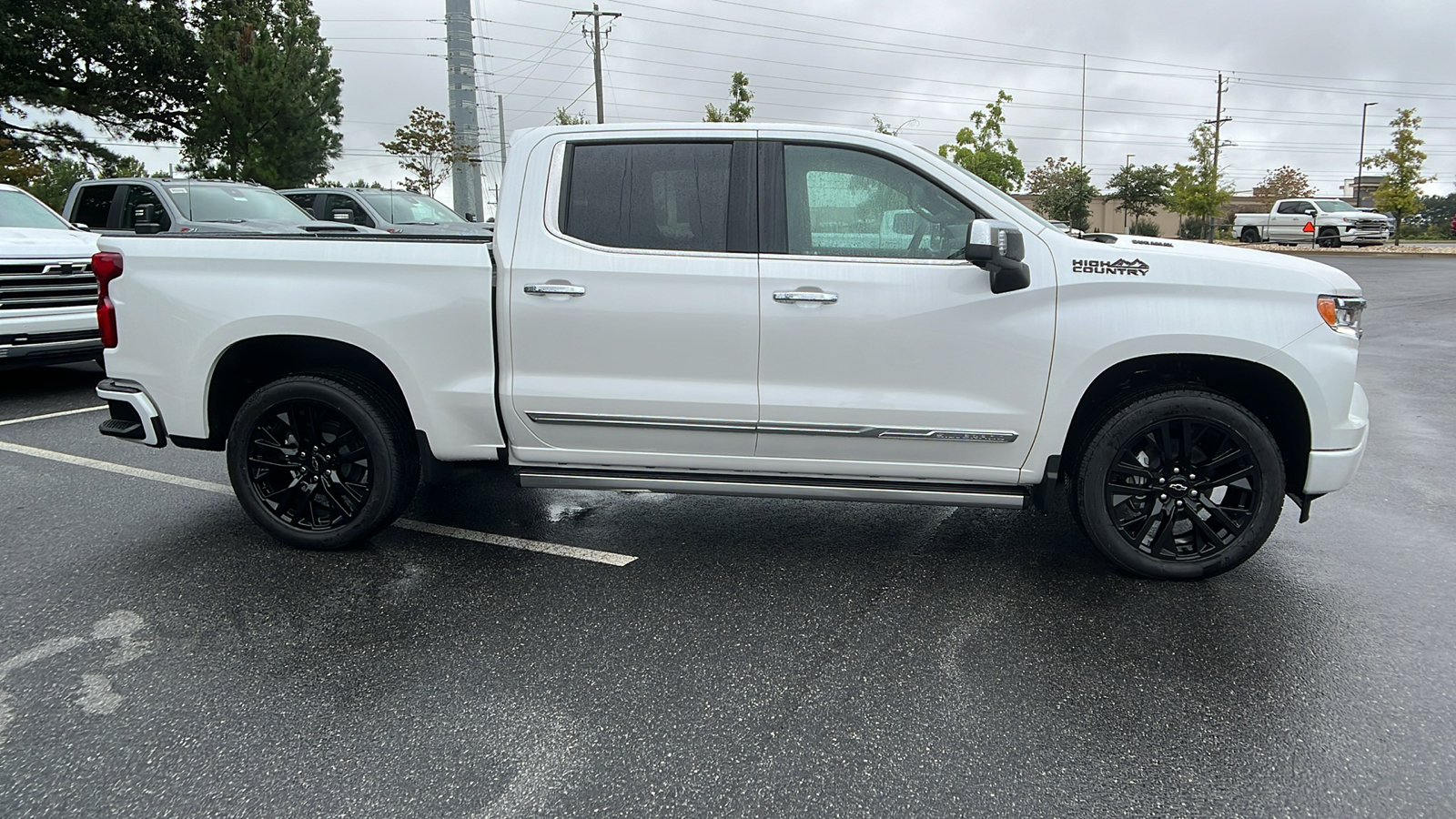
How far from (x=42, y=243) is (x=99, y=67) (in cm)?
2506

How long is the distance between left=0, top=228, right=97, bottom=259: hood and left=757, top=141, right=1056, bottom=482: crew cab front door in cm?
718

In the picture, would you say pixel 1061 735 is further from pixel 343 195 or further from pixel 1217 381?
pixel 343 195

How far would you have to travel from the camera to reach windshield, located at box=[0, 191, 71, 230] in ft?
29.8

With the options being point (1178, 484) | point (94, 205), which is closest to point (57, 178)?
point (94, 205)

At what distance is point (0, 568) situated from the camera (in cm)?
429

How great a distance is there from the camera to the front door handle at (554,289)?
408 centimetres

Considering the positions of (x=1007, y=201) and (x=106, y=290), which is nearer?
(x=1007, y=201)

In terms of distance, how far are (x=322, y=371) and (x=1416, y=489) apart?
6.09 meters

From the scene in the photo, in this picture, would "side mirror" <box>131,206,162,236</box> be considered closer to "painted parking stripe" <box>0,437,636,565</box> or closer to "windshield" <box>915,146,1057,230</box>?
"painted parking stripe" <box>0,437,636,565</box>

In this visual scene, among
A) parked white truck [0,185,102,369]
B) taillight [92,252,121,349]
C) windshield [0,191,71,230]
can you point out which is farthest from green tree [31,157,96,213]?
taillight [92,252,121,349]

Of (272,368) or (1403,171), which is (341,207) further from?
(1403,171)

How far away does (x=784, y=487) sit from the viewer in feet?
13.6

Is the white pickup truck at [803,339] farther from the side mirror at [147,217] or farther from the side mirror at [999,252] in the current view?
the side mirror at [147,217]

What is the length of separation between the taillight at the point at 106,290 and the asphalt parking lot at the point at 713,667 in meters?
1.01
